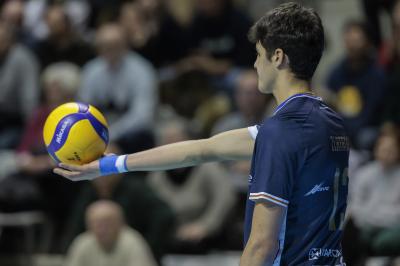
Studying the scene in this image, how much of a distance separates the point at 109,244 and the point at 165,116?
2452 mm

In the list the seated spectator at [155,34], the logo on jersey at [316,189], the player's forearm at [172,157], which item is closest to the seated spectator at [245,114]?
the seated spectator at [155,34]

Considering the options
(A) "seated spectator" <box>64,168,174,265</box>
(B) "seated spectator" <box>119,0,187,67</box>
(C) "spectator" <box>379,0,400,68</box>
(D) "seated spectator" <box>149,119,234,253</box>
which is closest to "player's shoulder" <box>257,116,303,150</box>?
(A) "seated spectator" <box>64,168,174,265</box>

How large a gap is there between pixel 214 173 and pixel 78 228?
4.48 ft

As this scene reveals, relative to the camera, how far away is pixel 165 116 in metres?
10.2

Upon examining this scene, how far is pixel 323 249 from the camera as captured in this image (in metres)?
3.57

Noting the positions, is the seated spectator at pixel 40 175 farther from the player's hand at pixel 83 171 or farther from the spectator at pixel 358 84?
the player's hand at pixel 83 171

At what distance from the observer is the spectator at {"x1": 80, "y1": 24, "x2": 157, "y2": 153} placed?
30.2 ft

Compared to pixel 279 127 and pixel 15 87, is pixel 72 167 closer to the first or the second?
pixel 279 127

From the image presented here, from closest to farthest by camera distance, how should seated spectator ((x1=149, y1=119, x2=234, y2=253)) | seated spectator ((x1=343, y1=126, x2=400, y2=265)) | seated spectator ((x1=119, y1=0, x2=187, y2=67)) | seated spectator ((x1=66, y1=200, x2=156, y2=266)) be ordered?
seated spectator ((x1=343, y1=126, x2=400, y2=265)), seated spectator ((x1=66, y1=200, x2=156, y2=266)), seated spectator ((x1=149, y1=119, x2=234, y2=253)), seated spectator ((x1=119, y1=0, x2=187, y2=67))

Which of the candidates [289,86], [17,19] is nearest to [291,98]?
[289,86]

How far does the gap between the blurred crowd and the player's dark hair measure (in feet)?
11.5

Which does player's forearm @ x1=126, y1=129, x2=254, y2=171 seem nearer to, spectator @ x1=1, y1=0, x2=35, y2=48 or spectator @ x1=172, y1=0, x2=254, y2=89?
spectator @ x1=172, y1=0, x2=254, y2=89

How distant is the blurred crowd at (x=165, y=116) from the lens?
26.8 ft

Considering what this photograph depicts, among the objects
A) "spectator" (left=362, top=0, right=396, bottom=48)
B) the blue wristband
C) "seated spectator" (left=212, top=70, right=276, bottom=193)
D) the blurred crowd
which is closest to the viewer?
the blue wristband
